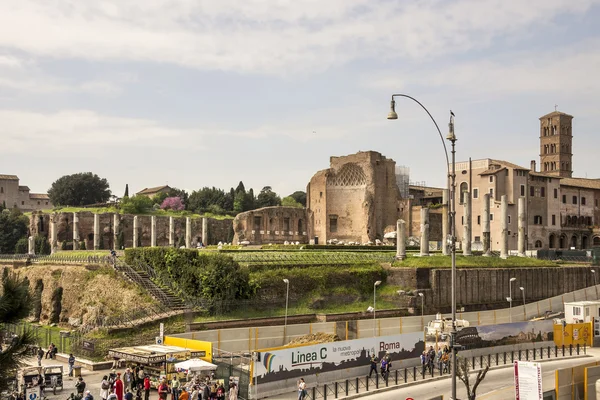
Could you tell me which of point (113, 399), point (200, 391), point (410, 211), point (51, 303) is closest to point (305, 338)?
point (200, 391)

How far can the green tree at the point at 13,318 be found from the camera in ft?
36.1

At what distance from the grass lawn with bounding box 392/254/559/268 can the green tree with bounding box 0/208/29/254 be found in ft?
204

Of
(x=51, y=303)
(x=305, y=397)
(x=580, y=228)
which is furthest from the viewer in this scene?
(x=580, y=228)

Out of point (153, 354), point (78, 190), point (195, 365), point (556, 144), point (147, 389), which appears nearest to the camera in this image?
point (147, 389)

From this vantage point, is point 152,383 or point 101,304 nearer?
point 152,383

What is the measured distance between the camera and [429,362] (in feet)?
99.8

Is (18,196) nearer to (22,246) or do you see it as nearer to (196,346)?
(22,246)

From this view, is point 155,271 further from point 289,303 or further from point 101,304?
point 289,303

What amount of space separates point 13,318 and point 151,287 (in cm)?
2830

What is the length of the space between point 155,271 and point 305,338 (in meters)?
11.6

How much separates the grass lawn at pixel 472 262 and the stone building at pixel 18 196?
3865 inches

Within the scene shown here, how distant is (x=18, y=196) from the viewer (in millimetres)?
130875

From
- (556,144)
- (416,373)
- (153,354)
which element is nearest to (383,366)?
(416,373)

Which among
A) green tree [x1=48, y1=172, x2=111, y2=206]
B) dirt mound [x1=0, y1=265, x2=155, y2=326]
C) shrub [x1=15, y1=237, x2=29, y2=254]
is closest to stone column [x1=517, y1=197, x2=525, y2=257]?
dirt mound [x1=0, y1=265, x2=155, y2=326]
